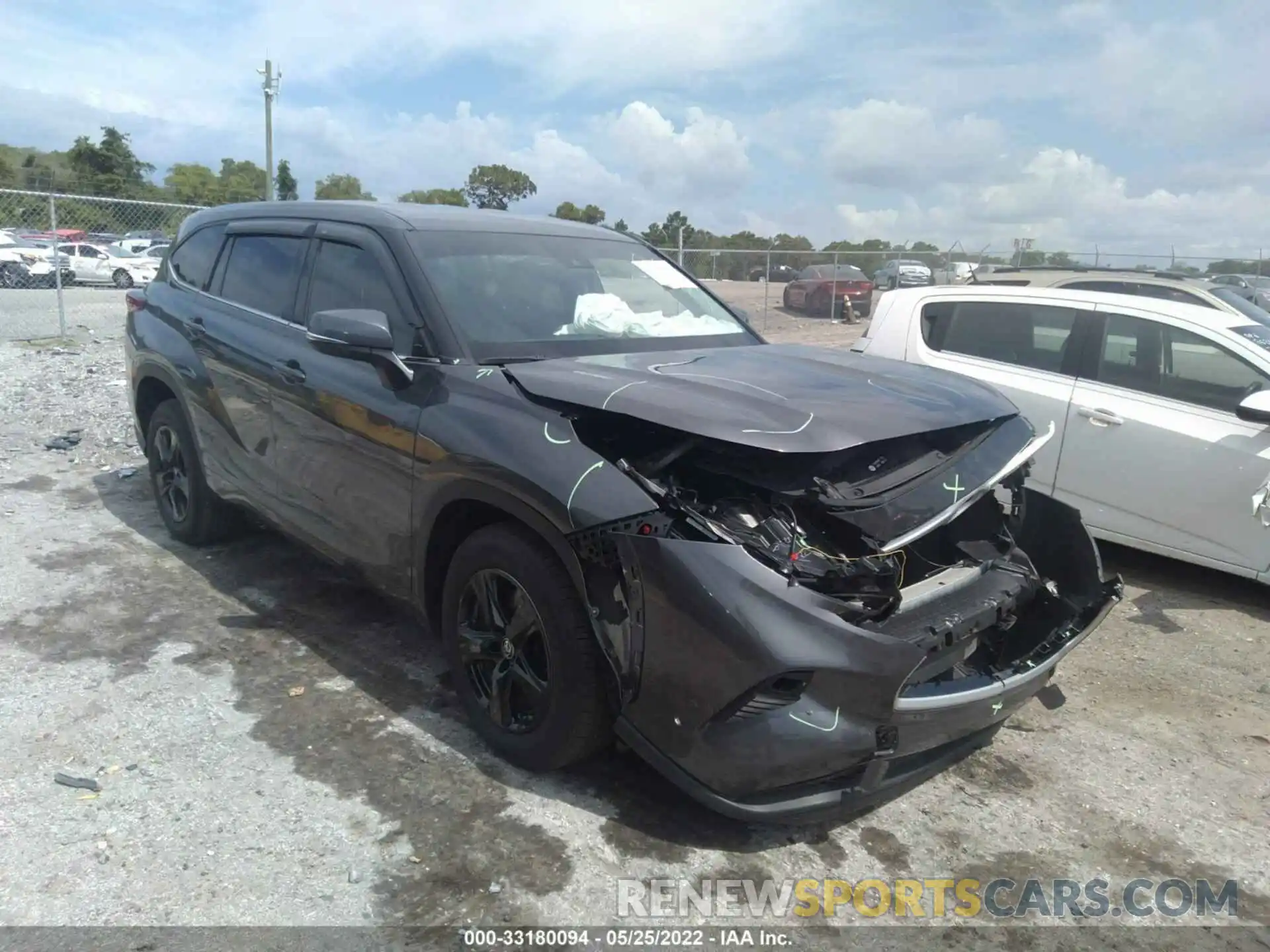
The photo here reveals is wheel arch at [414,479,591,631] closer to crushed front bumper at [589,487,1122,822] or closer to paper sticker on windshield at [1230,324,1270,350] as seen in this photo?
crushed front bumper at [589,487,1122,822]

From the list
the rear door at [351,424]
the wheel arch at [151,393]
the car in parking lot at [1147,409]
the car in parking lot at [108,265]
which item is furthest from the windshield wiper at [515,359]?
the car in parking lot at [108,265]

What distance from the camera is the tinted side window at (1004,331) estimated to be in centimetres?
580

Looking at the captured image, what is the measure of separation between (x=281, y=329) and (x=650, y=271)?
1.74 m

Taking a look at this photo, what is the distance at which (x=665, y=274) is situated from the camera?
15.6 feet

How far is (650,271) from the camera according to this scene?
4.66 m

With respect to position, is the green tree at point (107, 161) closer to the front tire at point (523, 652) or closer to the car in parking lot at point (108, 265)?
the car in parking lot at point (108, 265)

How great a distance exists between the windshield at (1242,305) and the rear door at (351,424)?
511 cm

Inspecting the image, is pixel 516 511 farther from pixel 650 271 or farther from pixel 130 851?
pixel 650 271

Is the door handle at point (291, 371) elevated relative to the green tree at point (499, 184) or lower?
lower

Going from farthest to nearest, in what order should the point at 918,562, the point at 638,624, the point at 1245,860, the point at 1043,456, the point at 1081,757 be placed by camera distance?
the point at 1043,456, the point at 1081,757, the point at 918,562, the point at 1245,860, the point at 638,624

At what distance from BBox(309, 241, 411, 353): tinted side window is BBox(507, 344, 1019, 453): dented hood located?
2.15 feet

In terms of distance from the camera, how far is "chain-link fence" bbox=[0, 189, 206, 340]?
47.5 feet

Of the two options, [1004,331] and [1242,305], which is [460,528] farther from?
[1242,305]

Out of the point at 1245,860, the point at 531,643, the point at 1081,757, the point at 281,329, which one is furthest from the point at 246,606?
the point at 1245,860
